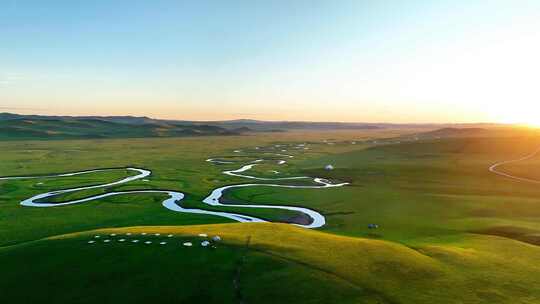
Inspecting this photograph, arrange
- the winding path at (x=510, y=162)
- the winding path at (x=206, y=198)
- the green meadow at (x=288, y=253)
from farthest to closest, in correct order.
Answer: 1. the winding path at (x=510, y=162)
2. the winding path at (x=206, y=198)
3. the green meadow at (x=288, y=253)

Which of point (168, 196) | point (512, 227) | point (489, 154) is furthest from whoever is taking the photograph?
point (489, 154)

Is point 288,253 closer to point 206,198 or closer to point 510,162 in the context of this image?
point 206,198

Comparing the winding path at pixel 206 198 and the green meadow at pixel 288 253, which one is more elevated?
the green meadow at pixel 288 253

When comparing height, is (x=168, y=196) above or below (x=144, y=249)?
below

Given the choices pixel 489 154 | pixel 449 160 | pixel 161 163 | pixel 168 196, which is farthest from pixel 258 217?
pixel 489 154

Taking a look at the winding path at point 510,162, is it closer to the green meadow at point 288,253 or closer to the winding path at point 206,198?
the green meadow at point 288,253

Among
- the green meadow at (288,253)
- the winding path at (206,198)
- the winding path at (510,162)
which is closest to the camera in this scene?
the green meadow at (288,253)

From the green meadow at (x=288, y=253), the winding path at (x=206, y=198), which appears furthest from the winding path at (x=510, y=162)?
the winding path at (x=206, y=198)

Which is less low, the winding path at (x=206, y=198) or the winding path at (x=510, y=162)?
the winding path at (x=510, y=162)

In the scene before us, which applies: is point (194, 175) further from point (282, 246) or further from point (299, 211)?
point (282, 246)

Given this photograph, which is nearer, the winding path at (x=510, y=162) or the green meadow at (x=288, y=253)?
the green meadow at (x=288, y=253)

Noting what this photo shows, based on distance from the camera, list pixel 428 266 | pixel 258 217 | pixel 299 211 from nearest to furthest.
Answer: pixel 428 266 < pixel 258 217 < pixel 299 211
